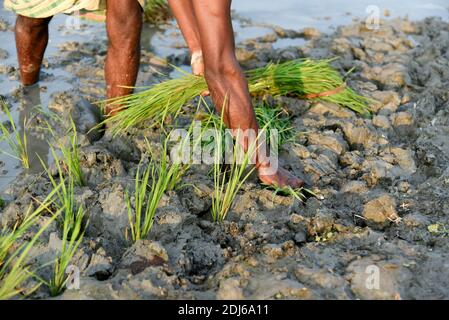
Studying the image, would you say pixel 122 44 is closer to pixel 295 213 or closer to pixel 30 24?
pixel 30 24

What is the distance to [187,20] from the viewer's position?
3.44 metres

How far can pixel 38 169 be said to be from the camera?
3115mm

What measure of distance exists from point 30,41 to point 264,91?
1359 mm

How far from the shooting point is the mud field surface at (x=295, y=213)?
2115 millimetres

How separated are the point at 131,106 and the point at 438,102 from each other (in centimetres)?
183

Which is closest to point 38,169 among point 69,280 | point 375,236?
point 69,280

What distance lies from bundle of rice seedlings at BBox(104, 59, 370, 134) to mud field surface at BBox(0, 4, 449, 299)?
84mm

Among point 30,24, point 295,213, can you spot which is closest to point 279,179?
point 295,213

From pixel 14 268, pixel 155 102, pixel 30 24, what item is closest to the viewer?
pixel 14 268

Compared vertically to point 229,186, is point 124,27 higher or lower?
higher

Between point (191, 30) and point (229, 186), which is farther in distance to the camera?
point (191, 30)
